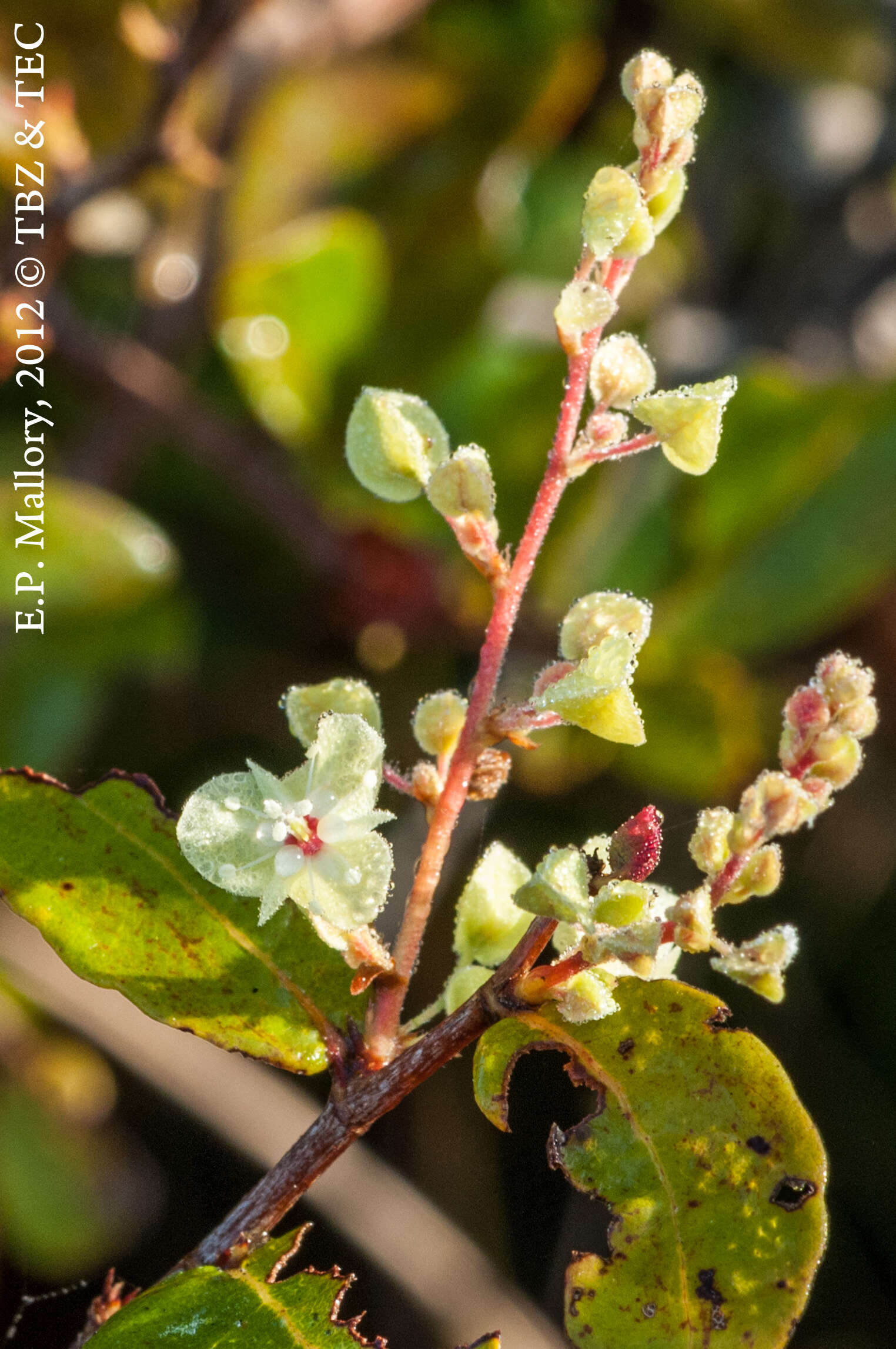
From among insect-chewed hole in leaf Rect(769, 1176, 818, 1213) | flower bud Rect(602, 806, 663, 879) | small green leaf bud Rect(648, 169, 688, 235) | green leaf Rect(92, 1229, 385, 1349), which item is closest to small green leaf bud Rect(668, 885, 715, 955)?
flower bud Rect(602, 806, 663, 879)

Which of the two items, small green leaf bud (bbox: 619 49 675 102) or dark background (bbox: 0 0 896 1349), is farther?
dark background (bbox: 0 0 896 1349)

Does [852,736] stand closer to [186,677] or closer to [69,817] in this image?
[69,817]

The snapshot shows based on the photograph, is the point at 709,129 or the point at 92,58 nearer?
the point at 92,58

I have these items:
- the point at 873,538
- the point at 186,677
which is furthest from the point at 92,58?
the point at 873,538

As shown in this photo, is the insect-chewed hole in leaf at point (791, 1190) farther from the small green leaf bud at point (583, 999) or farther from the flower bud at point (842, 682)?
the flower bud at point (842, 682)

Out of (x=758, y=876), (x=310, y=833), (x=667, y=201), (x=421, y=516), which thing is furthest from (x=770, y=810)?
(x=421, y=516)

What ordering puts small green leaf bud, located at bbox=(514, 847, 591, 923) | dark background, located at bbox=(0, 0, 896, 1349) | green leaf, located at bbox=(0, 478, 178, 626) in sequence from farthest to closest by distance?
dark background, located at bbox=(0, 0, 896, 1349)
green leaf, located at bbox=(0, 478, 178, 626)
small green leaf bud, located at bbox=(514, 847, 591, 923)

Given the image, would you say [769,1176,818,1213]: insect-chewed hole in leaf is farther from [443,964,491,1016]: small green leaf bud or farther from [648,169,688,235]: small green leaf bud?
[648,169,688,235]: small green leaf bud
